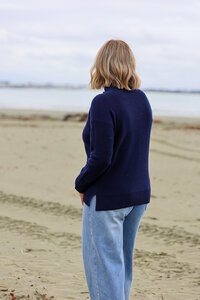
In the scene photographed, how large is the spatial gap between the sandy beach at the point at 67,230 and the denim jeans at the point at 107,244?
131 centimetres

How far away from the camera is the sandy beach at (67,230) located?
5082 millimetres

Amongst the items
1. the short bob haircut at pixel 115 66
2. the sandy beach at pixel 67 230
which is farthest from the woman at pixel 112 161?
the sandy beach at pixel 67 230

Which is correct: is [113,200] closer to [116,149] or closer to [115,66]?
[116,149]

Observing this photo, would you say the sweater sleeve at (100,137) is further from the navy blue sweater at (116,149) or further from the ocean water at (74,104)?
the ocean water at (74,104)

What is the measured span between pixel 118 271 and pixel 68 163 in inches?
377

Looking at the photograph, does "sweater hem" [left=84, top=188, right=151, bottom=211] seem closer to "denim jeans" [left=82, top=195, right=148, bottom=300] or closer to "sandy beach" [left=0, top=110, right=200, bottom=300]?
"denim jeans" [left=82, top=195, right=148, bottom=300]

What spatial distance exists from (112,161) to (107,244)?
18.6 inches

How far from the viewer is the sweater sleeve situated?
3.18m

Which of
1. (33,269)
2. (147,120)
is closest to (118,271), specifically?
(147,120)

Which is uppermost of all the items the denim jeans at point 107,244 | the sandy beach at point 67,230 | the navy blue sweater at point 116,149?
the navy blue sweater at point 116,149

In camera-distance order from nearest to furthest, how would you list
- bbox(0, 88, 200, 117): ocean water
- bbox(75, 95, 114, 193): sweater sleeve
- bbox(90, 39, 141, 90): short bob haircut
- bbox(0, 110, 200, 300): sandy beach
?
bbox(75, 95, 114, 193): sweater sleeve, bbox(90, 39, 141, 90): short bob haircut, bbox(0, 110, 200, 300): sandy beach, bbox(0, 88, 200, 117): ocean water

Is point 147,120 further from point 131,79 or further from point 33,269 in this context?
point 33,269

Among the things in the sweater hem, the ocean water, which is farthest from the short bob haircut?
the ocean water

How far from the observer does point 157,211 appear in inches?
332
